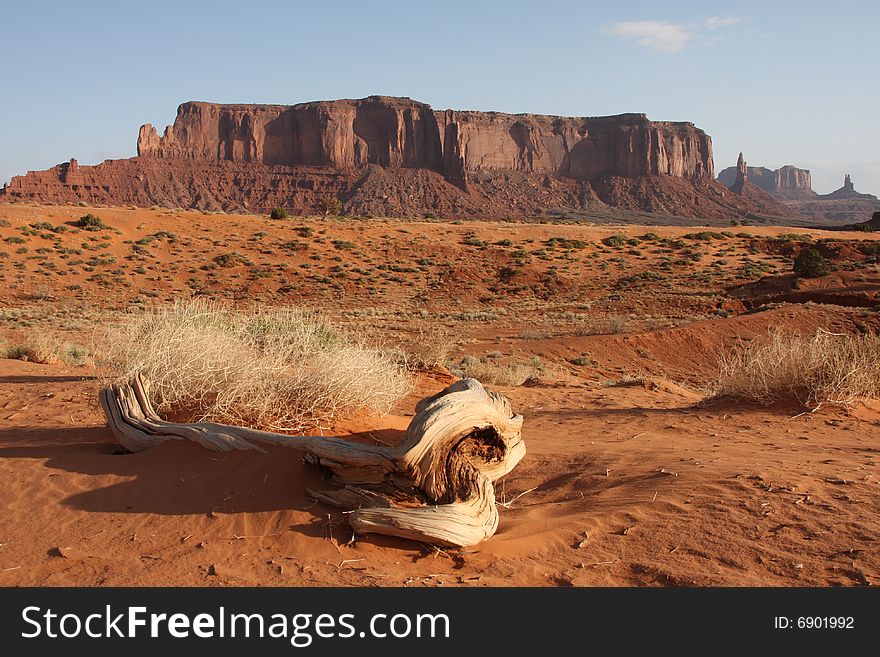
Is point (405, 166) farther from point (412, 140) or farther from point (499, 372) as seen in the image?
point (499, 372)

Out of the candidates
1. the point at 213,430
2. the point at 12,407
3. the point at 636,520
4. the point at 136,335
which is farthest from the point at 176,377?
the point at 636,520

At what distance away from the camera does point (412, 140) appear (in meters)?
121

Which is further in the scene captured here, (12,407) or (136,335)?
(12,407)

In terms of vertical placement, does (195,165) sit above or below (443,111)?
below

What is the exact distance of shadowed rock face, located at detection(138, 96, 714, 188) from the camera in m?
119

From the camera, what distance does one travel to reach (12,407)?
357 inches

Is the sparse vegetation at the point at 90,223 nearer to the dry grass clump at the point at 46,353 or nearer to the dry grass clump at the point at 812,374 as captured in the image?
the dry grass clump at the point at 46,353

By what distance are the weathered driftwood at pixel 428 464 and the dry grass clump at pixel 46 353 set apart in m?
9.09

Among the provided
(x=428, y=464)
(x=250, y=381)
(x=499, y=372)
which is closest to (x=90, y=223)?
(x=499, y=372)

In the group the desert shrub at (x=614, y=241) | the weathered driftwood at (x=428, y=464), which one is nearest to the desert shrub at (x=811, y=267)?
the desert shrub at (x=614, y=241)

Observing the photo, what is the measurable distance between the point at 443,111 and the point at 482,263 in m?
91.4

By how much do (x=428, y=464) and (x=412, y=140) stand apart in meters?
120
